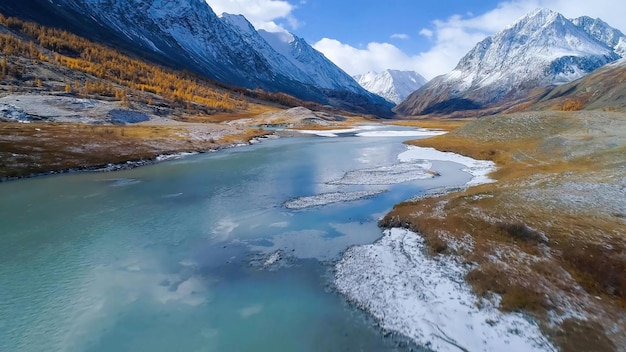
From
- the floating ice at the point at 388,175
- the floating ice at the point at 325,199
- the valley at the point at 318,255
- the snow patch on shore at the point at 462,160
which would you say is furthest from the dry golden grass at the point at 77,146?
the snow patch on shore at the point at 462,160

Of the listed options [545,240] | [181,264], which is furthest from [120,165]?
[545,240]

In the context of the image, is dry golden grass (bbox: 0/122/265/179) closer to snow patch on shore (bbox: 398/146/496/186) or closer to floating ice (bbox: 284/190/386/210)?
floating ice (bbox: 284/190/386/210)

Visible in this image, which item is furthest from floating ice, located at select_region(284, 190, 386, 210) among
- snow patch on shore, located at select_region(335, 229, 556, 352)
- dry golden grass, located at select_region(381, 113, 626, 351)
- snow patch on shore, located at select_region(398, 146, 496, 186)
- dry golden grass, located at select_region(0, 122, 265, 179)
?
dry golden grass, located at select_region(0, 122, 265, 179)

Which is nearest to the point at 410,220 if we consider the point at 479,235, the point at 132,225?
the point at 479,235

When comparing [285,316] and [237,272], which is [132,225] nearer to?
[237,272]

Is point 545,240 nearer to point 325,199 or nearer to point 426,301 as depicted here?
point 426,301

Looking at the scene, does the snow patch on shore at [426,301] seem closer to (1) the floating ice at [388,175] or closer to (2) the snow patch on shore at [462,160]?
(1) the floating ice at [388,175]
